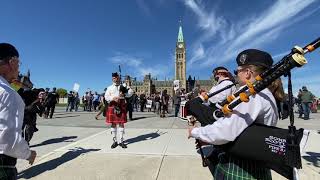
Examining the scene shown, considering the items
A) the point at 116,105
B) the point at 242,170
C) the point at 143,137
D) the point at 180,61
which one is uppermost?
the point at 180,61

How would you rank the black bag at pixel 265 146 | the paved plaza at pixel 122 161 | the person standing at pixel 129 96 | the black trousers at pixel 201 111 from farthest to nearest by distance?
the person standing at pixel 129 96 → the paved plaza at pixel 122 161 → the black trousers at pixel 201 111 → the black bag at pixel 265 146

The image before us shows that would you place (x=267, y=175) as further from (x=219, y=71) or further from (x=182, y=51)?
(x=182, y=51)

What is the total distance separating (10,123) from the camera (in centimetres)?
224

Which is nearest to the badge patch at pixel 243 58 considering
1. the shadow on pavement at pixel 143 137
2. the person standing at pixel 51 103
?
the shadow on pavement at pixel 143 137

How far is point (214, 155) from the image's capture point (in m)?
2.71

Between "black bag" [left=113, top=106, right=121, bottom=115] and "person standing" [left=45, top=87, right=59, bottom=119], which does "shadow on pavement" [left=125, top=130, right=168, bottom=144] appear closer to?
"black bag" [left=113, top=106, right=121, bottom=115]

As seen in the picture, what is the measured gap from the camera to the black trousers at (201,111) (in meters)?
2.69

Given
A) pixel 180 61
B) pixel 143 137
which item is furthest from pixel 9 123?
pixel 180 61

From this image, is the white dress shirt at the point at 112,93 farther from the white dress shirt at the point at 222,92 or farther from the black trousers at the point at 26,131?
the white dress shirt at the point at 222,92

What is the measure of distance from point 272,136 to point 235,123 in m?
0.25

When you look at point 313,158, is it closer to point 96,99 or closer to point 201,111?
point 201,111

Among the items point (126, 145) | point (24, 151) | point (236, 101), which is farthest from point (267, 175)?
point (126, 145)

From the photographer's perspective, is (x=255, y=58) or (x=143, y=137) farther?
(x=143, y=137)

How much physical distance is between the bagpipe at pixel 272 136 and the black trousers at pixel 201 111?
0.43 meters
